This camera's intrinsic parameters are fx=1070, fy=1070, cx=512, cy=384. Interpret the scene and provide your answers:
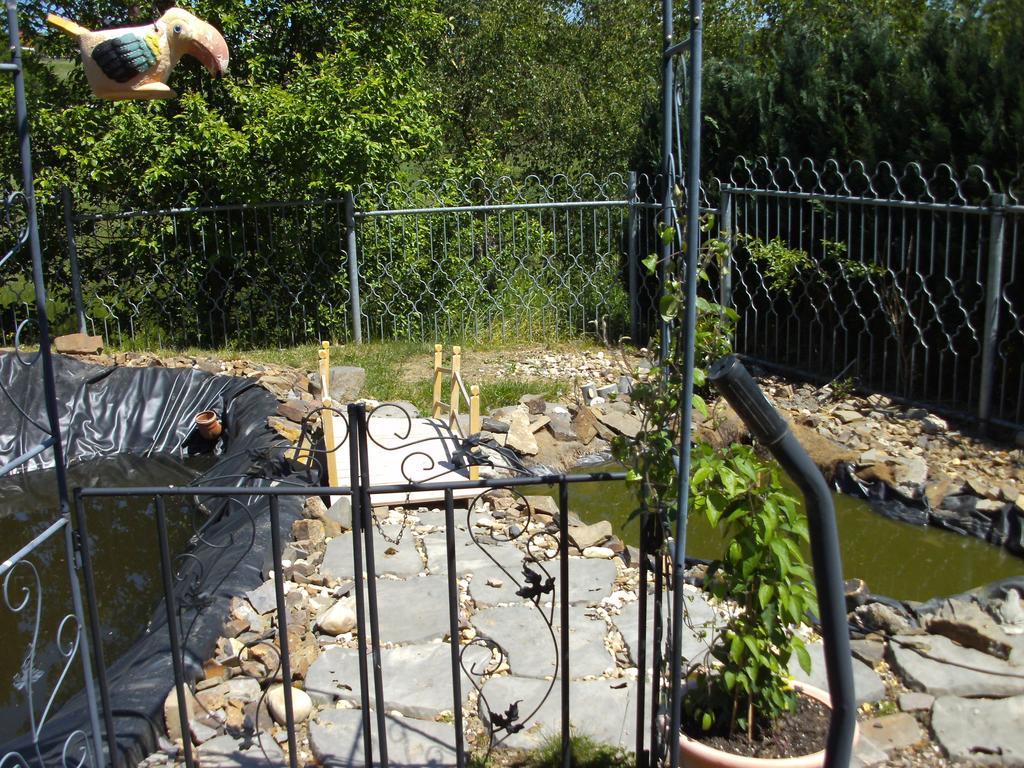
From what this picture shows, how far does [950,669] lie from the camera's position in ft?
12.5

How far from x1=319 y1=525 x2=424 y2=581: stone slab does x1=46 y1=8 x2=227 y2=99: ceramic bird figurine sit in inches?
113

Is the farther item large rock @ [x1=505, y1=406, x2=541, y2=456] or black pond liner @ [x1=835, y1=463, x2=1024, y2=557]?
large rock @ [x1=505, y1=406, x2=541, y2=456]

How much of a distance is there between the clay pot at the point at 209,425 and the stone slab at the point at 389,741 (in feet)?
14.6

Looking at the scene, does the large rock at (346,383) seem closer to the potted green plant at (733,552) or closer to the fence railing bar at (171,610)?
the fence railing bar at (171,610)

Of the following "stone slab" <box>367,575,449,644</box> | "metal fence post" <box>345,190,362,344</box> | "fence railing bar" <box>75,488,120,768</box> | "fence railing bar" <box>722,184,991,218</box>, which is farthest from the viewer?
"metal fence post" <box>345,190,362,344</box>

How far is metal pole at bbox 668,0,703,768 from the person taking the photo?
2330 mm

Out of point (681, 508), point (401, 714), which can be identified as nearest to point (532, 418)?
point (401, 714)

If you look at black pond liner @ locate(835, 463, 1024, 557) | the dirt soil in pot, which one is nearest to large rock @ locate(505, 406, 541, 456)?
black pond liner @ locate(835, 463, 1024, 557)

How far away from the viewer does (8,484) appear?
791 cm

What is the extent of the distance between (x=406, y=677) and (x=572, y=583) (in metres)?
1.09

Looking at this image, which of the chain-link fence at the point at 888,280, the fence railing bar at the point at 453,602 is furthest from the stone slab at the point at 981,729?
the chain-link fence at the point at 888,280

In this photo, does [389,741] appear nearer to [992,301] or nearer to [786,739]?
[786,739]

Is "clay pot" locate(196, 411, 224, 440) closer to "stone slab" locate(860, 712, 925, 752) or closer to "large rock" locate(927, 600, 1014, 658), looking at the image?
"large rock" locate(927, 600, 1014, 658)

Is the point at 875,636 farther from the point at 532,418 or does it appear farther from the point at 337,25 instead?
the point at 337,25
